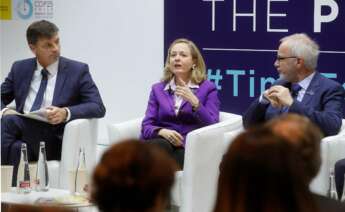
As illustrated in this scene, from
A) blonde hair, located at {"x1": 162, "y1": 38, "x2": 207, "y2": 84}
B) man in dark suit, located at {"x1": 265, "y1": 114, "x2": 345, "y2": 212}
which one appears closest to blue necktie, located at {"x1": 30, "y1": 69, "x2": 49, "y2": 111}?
blonde hair, located at {"x1": 162, "y1": 38, "x2": 207, "y2": 84}

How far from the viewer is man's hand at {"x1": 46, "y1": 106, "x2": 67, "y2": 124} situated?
5613 mm

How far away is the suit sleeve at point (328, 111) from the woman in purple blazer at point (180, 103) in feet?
2.72

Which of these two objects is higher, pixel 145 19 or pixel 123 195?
pixel 145 19

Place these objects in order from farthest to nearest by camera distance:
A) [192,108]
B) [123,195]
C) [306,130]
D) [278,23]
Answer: [278,23], [192,108], [306,130], [123,195]

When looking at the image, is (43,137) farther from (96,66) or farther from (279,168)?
(279,168)

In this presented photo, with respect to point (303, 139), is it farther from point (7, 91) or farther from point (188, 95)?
point (7, 91)

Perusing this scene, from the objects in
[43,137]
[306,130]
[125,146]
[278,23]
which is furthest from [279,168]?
[278,23]

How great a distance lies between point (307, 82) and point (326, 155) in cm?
61

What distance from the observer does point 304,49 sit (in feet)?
17.6

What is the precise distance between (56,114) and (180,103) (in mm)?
935

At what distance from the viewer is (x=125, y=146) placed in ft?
5.42

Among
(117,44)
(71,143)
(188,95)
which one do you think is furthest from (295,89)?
(117,44)

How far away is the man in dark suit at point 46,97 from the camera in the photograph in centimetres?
569

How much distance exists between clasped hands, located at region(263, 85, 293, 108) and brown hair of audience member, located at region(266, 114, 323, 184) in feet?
10.7
